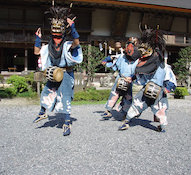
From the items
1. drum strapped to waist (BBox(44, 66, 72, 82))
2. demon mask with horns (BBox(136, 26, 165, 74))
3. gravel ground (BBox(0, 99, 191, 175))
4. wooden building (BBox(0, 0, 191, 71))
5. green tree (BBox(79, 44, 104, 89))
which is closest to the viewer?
gravel ground (BBox(0, 99, 191, 175))

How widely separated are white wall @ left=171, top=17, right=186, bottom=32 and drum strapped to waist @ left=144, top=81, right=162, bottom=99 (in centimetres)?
1394

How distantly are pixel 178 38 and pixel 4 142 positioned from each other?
1520cm

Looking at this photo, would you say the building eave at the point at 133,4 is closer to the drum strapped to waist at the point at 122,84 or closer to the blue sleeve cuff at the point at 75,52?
the drum strapped to waist at the point at 122,84

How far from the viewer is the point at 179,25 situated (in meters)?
16.1

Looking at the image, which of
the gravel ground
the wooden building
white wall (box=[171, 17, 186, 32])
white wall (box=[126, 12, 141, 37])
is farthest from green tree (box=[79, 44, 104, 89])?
white wall (box=[171, 17, 186, 32])

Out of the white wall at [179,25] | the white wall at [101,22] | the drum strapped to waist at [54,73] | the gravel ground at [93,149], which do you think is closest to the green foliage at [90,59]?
the white wall at [101,22]

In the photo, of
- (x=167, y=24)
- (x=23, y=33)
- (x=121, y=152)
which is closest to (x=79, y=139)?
(x=121, y=152)

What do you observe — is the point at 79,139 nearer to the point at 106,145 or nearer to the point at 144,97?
Result: the point at 106,145

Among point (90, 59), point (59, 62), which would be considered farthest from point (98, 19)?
point (59, 62)

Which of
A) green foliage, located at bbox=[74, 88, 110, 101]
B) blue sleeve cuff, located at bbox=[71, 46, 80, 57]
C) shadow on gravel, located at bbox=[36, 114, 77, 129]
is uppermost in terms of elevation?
blue sleeve cuff, located at bbox=[71, 46, 80, 57]

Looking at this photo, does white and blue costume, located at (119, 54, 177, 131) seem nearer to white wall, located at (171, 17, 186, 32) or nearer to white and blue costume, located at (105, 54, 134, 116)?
white and blue costume, located at (105, 54, 134, 116)

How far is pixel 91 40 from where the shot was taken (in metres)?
14.5

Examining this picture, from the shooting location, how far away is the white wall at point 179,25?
1595 cm

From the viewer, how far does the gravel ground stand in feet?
7.36
